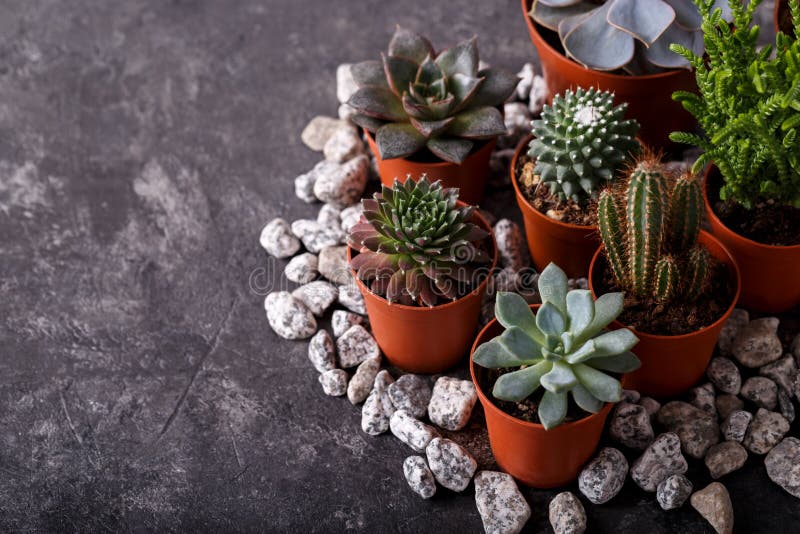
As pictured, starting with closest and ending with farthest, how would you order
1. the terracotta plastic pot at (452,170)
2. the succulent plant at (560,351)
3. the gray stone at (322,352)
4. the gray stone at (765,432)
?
the succulent plant at (560,351), the gray stone at (765,432), the gray stone at (322,352), the terracotta plastic pot at (452,170)

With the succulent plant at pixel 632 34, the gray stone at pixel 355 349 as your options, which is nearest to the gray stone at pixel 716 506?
the gray stone at pixel 355 349

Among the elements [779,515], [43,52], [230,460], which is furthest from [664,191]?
[43,52]

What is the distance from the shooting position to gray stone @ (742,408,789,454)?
2.07 m

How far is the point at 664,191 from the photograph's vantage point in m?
1.89

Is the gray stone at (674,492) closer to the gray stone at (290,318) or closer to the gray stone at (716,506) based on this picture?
the gray stone at (716,506)

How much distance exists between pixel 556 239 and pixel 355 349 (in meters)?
0.63

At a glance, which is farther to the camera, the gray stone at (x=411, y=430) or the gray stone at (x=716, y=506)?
the gray stone at (x=411, y=430)

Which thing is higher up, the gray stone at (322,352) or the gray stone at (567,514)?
the gray stone at (322,352)

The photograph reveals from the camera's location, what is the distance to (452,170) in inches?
95.0

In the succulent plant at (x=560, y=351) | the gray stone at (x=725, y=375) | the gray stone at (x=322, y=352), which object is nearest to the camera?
the succulent plant at (x=560, y=351)

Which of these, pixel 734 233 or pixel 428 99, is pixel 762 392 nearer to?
pixel 734 233

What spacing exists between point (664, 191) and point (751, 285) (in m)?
0.57

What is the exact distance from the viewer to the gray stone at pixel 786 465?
2004 millimetres

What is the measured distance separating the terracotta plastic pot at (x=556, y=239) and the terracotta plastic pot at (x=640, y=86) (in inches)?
8.9
